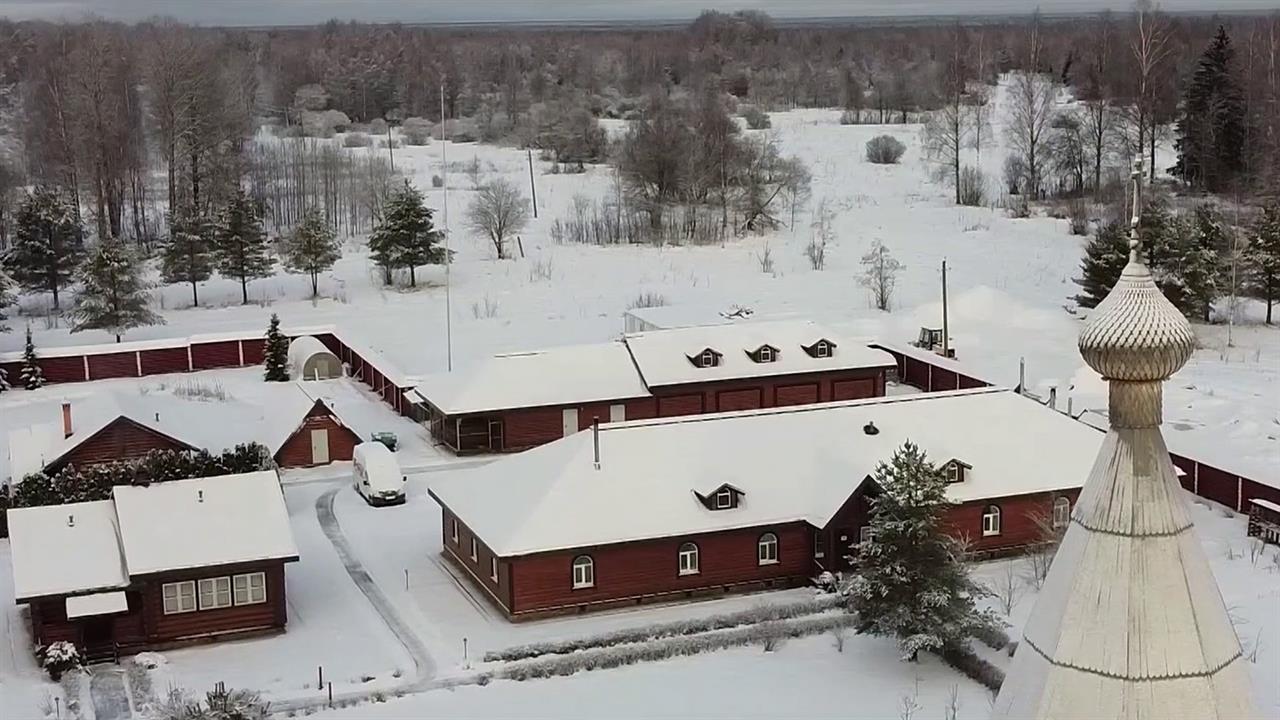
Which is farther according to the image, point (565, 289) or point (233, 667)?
point (565, 289)

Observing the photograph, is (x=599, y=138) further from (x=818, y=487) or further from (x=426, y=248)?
(x=818, y=487)

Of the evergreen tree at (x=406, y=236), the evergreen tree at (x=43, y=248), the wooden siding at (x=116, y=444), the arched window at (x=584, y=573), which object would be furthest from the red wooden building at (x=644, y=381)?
the evergreen tree at (x=43, y=248)

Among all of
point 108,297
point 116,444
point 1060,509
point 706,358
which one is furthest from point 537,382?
point 108,297

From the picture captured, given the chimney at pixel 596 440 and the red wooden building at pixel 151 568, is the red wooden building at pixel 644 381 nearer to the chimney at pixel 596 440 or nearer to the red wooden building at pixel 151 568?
the chimney at pixel 596 440

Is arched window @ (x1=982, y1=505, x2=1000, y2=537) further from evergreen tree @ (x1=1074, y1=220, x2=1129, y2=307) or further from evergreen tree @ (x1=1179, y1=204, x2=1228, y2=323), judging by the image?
evergreen tree @ (x1=1179, y1=204, x2=1228, y2=323)

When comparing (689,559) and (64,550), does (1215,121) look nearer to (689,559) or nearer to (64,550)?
(689,559)

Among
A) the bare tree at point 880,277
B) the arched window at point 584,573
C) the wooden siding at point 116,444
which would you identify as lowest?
the arched window at point 584,573

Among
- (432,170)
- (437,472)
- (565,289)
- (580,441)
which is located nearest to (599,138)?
(432,170)
